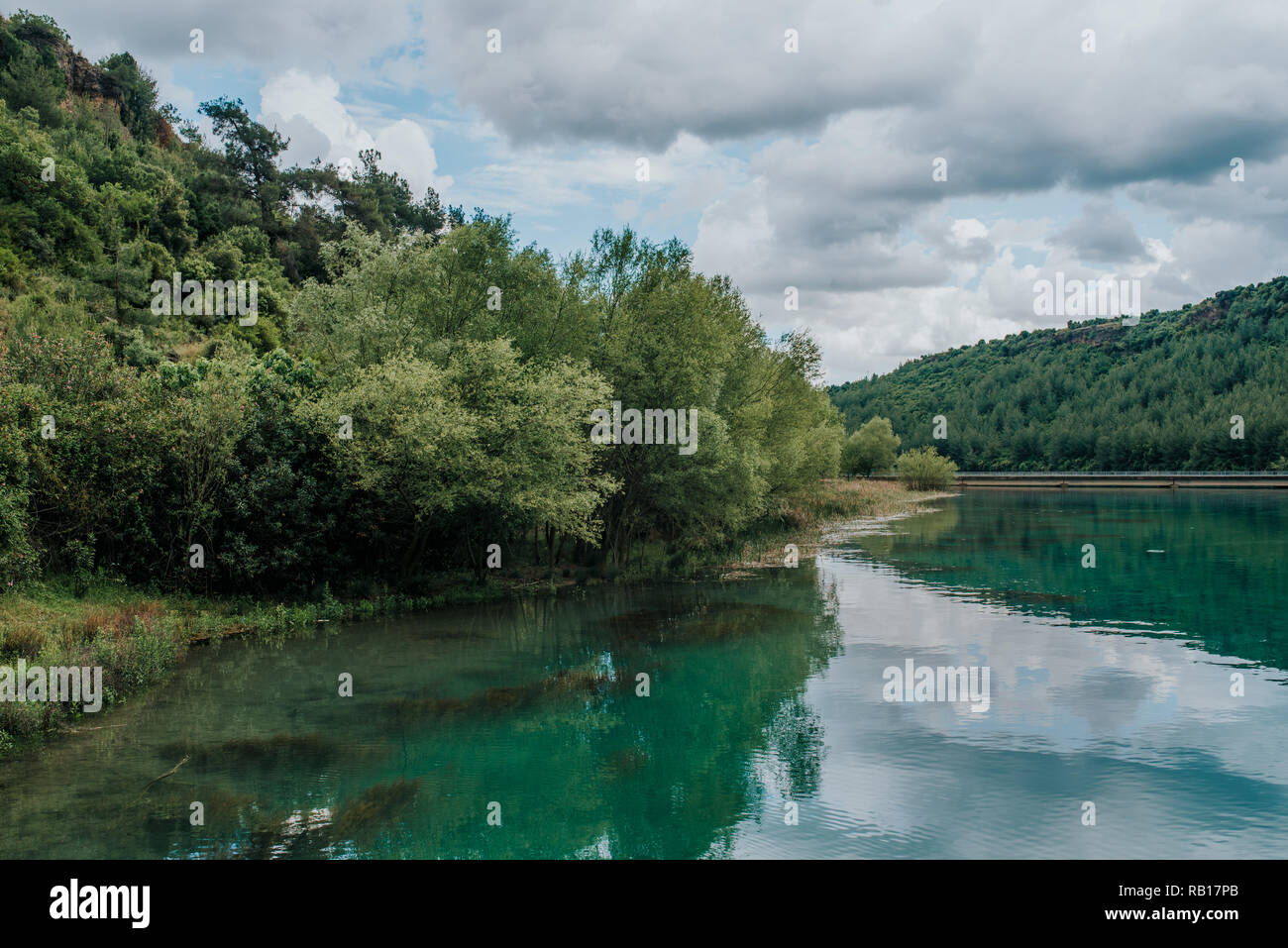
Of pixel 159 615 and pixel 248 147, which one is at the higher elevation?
pixel 248 147

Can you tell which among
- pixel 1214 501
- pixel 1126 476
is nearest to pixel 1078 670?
pixel 1214 501

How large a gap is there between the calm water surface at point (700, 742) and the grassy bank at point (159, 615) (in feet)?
3.86

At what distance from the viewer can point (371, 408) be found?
34406mm

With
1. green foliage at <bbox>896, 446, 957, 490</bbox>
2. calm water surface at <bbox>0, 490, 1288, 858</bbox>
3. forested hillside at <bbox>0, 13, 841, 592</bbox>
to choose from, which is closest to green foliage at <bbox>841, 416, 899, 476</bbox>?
green foliage at <bbox>896, 446, 957, 490</bbox>

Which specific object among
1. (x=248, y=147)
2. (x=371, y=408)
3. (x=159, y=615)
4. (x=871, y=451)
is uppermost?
(x=248, y=147)

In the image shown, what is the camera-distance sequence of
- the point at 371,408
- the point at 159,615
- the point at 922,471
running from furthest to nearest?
the point at 922,471, the point at 371,408, the point at 159,615

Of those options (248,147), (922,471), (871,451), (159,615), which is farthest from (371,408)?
(871,451)

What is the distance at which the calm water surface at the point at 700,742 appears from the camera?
15.1 meters

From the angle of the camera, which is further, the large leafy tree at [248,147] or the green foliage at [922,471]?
the green foliage at [922,471]

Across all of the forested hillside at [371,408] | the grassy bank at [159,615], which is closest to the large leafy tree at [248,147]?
the forested hillside at [371,408]

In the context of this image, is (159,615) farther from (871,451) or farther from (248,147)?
(871,451)

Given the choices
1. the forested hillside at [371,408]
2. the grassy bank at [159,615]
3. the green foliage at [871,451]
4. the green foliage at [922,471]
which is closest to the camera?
the grassy bank at [159,615]

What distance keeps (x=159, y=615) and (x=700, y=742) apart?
19459 mm

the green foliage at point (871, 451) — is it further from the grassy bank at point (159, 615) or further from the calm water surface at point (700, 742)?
the calm water surface at point (700, 742)
